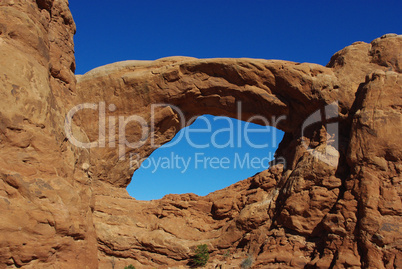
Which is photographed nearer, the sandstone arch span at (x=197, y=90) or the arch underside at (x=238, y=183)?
the arch underside at (x=238, y=183)

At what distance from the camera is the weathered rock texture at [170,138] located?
826cm

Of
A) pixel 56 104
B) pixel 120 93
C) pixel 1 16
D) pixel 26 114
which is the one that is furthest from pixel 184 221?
pixel 1 16

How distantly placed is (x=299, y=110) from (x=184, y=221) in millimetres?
6649

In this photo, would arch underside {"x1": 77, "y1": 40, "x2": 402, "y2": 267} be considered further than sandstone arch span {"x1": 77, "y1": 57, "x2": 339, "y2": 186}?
No

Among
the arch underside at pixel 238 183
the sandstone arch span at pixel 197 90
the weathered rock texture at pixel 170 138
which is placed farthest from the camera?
the sandstone arch span at pixel 197 90

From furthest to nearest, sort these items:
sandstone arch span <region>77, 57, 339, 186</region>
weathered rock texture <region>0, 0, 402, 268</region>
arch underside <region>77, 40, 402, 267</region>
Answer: sandstone arch span <region>77, 57, 339, 186</region> → arch underside <region>77, 40, 402, 267</region> → weathered rock texture <region>0, 0, 402, 268</region>

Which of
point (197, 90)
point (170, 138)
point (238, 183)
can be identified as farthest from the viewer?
point (238, 183)

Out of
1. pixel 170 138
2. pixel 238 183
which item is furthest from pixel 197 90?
pixel 238 183

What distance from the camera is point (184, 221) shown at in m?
16.4

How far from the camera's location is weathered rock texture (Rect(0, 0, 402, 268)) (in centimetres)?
826

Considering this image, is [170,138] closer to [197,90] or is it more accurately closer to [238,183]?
[197,90]

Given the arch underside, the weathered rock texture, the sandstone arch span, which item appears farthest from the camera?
the sandstone arch span

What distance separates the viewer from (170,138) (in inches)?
683

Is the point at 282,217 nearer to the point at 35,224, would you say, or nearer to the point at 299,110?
the point at 299,110
